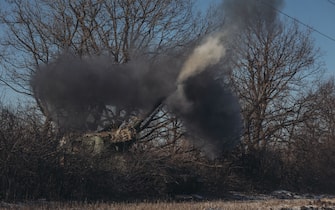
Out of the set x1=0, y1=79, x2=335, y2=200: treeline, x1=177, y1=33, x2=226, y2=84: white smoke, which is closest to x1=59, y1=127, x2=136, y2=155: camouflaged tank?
x1=0, y1=79, x2=335, y2=200: treeline

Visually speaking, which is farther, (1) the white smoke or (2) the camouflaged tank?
(2) the camouflaged tank

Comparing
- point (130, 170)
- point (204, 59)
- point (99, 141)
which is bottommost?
point (130, 170)

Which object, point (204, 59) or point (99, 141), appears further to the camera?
point (99, 141)

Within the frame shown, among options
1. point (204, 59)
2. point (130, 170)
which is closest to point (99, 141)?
point (130, 170)

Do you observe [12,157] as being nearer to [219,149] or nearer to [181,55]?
[181,55]

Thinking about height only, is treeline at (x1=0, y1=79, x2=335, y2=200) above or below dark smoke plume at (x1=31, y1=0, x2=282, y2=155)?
below

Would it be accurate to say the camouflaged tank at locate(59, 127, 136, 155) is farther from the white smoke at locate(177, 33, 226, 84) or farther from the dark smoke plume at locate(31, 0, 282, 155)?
the white smoke at locate(177, 33, 226, 84)

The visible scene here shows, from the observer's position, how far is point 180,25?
95.8 feet

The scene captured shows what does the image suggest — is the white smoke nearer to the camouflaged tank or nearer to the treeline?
the camouflaged tank

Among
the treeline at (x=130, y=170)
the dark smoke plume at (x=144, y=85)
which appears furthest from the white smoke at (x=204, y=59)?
the treeline at (x=130, y=170)

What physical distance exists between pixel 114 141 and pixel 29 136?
385 centimetres

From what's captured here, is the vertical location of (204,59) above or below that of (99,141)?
above

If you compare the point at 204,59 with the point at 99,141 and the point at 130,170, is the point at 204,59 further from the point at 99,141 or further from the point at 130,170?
the point at 130,170

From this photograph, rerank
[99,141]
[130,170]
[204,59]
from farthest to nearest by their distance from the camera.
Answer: [130,170]
[99,141]
[204,59]
